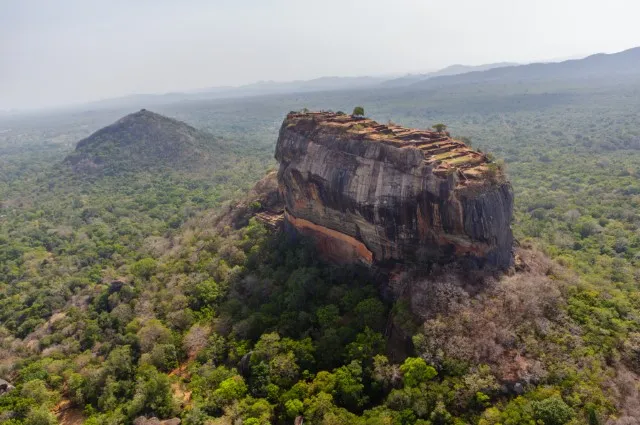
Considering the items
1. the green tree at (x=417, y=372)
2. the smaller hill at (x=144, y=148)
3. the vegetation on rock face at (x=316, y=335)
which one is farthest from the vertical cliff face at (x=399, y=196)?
the smaller hill at (x=144, y=148)

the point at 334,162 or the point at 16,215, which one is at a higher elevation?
the point at 334,162

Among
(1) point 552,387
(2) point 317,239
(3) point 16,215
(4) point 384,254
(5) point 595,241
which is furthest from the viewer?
(3) point 16,215

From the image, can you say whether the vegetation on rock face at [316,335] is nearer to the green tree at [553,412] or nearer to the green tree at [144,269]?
the green tree at [553,412]

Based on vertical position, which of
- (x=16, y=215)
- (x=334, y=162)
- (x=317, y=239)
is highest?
(x=334, y=162)

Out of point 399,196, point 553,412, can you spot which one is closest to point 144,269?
point 399,196

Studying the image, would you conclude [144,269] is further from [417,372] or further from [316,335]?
[417,372]

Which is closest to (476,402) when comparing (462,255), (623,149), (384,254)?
(462,255)

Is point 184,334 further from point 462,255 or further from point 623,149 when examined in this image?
point 623,149
